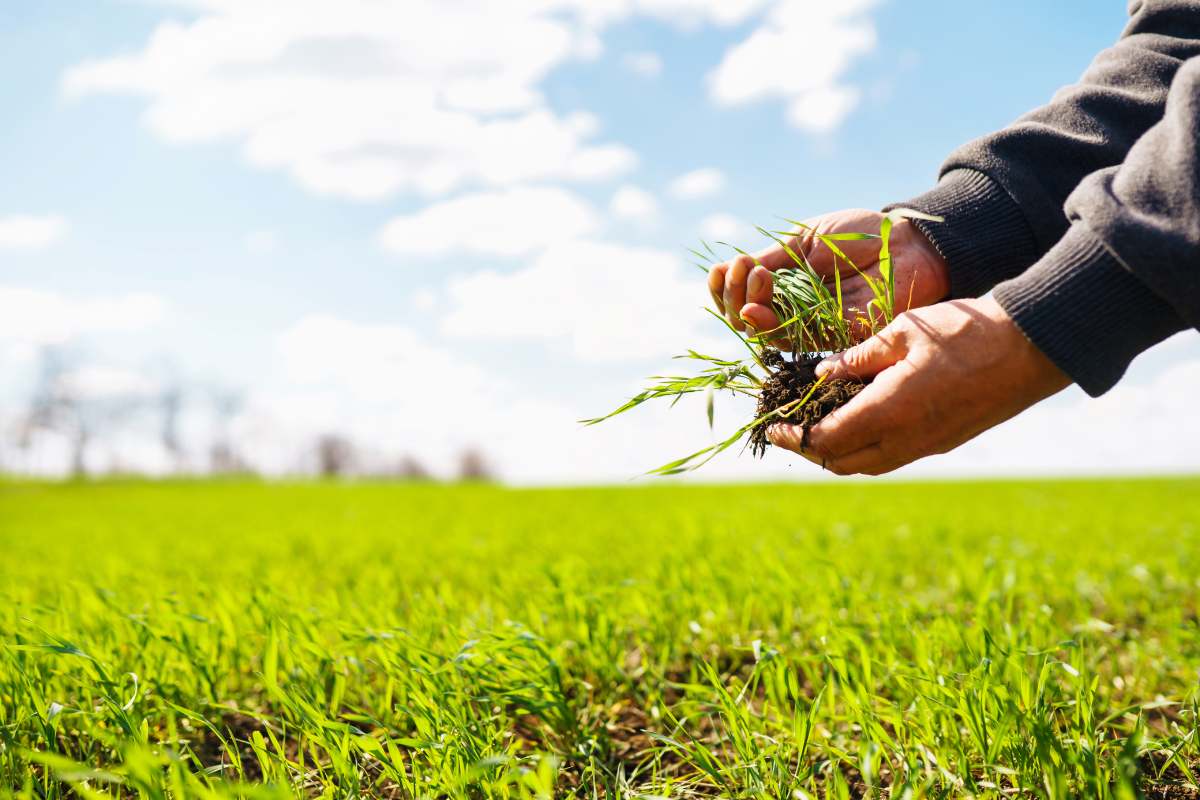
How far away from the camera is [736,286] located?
277 centimetres

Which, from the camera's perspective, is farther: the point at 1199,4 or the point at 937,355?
the point at 1199,4

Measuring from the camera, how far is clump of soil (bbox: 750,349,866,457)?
230cm

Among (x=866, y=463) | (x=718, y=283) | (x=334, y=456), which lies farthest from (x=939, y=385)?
(x=334, y=456)

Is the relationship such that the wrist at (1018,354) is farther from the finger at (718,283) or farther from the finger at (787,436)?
the finger at (718,283)

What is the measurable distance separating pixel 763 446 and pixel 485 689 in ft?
3.73

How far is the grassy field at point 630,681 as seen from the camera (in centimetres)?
212

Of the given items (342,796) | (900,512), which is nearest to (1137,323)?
(342,796)

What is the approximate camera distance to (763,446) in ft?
8.34

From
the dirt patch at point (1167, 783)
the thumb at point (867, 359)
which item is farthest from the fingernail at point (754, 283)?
the dirt patch at point (1167, 783)

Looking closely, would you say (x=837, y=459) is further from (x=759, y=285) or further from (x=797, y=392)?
(x=759, y=285)

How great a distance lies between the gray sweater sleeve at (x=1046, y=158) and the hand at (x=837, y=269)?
115 mm

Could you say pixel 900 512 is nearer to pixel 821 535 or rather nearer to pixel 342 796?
pixel 821 535

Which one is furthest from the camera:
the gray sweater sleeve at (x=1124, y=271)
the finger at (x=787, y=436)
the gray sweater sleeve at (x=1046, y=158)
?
the gray sweater sleeve at (x=1046, y=158)

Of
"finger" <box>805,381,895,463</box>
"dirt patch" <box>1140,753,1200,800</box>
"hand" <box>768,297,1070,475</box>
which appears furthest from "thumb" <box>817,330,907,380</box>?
"dirt patch" <box>1140,753,1200,800</box>
